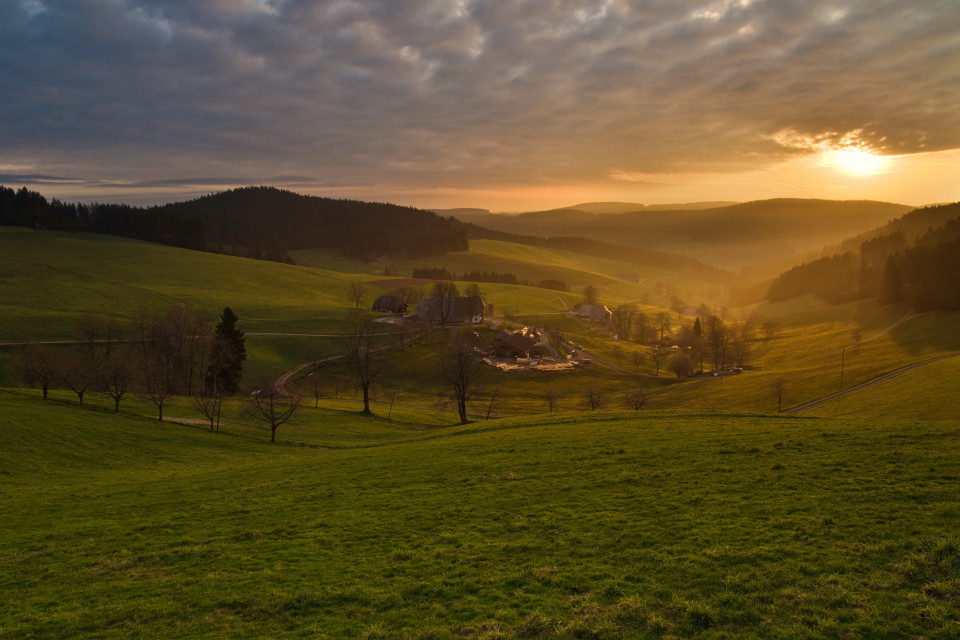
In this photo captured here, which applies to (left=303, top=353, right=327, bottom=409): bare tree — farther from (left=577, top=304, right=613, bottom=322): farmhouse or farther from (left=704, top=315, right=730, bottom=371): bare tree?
(left=577, top=304, right=613, bottom=322): farmhouse

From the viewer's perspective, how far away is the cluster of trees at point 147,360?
50656 mm

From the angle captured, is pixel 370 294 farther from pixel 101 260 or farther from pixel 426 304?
pixel 101 260

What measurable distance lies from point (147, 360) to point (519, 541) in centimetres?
5750

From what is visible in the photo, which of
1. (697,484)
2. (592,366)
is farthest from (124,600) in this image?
(592,366)

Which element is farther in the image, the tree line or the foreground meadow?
the tree line

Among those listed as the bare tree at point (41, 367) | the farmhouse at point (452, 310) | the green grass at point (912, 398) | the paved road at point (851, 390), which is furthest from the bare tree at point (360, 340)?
the green grass at point (912, 398)

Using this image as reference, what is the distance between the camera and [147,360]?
200 feet

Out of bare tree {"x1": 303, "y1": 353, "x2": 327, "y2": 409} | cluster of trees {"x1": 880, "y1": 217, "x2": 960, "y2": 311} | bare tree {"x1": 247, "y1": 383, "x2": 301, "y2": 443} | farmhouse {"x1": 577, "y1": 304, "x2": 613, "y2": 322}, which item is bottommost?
bare tree {"x1": 303, "y1": 353, "x2": 327, "y2": 409}

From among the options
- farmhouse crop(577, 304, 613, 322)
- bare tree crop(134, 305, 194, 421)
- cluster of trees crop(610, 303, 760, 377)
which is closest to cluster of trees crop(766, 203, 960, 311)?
cluster of trees crop(610, 303, 760, 377)

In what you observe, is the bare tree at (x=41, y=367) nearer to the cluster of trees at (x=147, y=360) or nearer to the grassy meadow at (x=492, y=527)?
the cluster of trees at (x=147, y=360)

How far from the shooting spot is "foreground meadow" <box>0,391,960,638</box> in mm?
13508

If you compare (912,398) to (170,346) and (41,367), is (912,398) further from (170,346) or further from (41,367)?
(170,346)

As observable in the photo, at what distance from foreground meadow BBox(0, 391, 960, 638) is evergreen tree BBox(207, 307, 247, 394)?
34142 millimetres

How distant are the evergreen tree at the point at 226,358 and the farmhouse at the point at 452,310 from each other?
189ft
